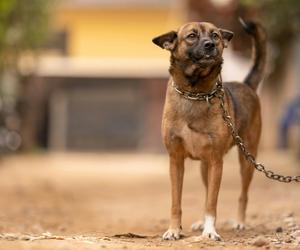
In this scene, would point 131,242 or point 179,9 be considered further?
point 179,9

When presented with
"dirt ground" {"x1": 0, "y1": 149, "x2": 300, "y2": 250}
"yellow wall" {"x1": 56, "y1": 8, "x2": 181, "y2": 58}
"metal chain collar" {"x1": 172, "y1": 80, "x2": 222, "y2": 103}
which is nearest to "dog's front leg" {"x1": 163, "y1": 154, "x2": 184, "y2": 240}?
"dirt ground" {"x1": 0, "y1": 149, "x2": 300, "y2": 250}

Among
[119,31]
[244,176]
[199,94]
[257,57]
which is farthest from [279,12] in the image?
[119,31]

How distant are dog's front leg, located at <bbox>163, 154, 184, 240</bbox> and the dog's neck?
2.17 ft

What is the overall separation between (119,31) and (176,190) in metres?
25.3

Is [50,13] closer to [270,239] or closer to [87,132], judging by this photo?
[87,132]

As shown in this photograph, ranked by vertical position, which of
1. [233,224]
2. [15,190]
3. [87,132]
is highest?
[233,224]

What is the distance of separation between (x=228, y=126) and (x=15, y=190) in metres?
8.06

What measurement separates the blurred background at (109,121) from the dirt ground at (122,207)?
0.03m

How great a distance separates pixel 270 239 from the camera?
7.18 m

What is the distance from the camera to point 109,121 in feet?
108

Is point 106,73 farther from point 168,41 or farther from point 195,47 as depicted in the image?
point 195,47

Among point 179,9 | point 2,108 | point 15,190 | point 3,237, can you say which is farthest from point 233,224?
point 179,9

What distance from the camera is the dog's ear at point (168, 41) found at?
7.41 m

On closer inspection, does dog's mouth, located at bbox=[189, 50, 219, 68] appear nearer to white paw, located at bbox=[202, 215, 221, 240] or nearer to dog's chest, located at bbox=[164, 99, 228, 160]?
dog's chest, located at bbox=[164, 99, 228, 160]
